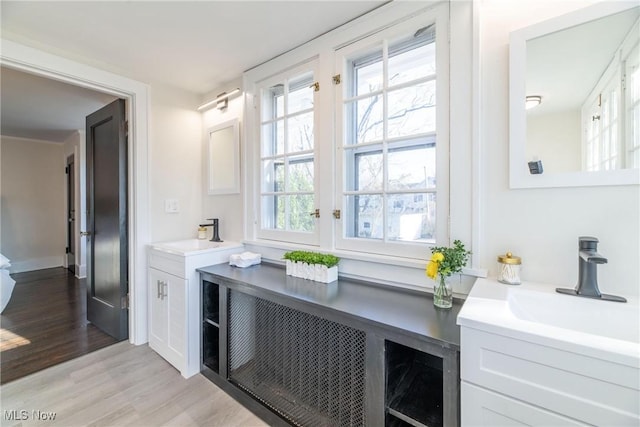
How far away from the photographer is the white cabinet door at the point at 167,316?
6.47ft

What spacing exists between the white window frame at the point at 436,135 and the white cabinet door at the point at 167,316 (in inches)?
48.6

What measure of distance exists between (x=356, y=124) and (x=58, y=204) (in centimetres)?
629

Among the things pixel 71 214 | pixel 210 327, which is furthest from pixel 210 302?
pixel 71 214

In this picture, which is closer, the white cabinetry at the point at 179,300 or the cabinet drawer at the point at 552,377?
the cabinet drawer at the point at 552,377

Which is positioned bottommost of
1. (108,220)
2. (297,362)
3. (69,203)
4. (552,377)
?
(297,362)

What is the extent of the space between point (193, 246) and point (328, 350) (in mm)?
1456

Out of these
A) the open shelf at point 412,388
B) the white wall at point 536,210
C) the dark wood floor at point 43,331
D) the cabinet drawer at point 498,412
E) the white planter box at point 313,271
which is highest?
the white wall at point 536,210

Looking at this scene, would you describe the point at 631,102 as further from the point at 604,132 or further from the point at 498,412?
the point at 498,412

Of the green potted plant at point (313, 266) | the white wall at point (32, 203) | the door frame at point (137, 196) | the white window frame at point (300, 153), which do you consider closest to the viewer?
the green potted plant at point (313, 266)

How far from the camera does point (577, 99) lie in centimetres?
113

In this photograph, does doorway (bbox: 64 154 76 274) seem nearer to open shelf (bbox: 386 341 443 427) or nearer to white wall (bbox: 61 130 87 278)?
white wall (bbox: 61 130 87 278)

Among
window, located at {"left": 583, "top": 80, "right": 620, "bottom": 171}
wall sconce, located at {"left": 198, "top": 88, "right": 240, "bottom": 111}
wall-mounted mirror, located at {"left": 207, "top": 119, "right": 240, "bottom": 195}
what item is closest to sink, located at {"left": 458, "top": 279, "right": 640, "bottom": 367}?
window, located at {"left": 583, "top": 80, "right": 620, "bottom": 171}

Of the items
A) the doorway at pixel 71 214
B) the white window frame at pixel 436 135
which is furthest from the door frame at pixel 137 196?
the doorway at pixel 71 214

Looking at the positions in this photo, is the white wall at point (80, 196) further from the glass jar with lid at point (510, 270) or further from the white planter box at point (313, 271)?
the glass jar with lid at point (510, 270)
